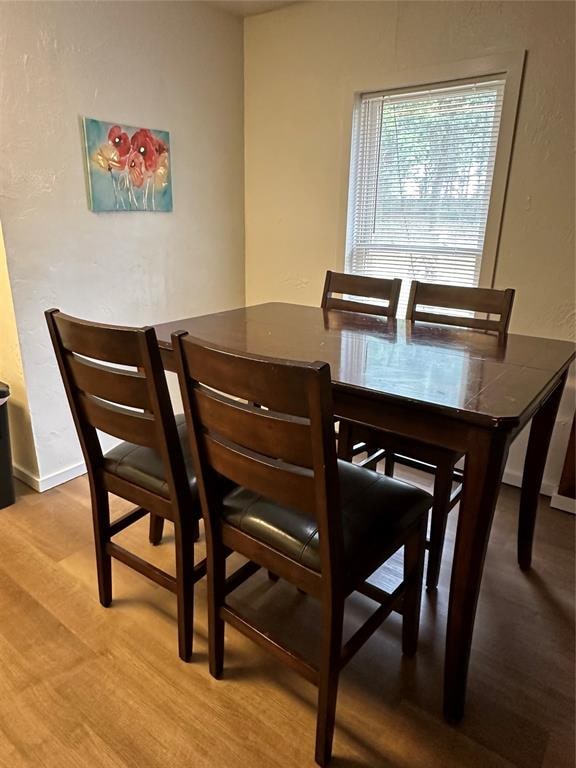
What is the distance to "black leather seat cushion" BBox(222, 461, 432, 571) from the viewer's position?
3.80ft

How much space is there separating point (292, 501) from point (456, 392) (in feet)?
1.56

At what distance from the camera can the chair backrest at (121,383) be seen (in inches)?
46.6

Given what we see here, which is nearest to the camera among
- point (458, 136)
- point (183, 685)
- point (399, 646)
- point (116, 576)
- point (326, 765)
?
point (326, 765)

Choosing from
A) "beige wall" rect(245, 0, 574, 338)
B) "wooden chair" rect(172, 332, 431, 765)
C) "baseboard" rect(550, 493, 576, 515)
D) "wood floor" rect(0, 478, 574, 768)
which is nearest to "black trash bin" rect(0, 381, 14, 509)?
"wood floor" rect(0, 478, 574, 768)

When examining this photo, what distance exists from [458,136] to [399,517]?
1.96 metres

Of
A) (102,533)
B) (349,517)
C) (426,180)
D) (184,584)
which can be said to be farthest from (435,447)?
(426,180)

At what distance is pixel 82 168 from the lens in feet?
7.43

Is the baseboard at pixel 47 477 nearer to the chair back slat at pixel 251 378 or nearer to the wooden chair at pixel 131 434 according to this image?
the wooden chair at pixel 131 434

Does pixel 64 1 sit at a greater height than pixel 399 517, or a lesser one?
greater

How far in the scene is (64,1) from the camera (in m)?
2.06

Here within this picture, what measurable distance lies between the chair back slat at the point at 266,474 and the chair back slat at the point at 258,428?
0.04m

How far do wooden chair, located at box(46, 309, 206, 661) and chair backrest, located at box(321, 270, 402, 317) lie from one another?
1072 millimetres

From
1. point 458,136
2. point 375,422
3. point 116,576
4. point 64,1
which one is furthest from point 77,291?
point 458,136

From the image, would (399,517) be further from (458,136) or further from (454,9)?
(454,9)
